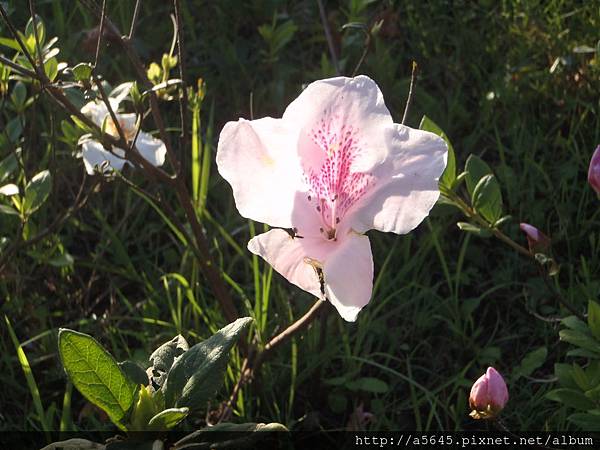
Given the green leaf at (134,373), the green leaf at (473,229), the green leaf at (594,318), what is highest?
the green leaf at (134,373)

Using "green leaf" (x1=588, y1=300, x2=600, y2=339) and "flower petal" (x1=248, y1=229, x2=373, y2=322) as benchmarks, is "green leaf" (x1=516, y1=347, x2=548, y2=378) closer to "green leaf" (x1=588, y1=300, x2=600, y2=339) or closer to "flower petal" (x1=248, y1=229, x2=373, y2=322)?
"green leaf" (x1=588, y1=300, x2=600, y2=339)

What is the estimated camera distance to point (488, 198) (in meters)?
1.85

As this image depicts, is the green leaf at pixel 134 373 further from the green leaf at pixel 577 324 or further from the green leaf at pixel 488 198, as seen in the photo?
the green leaf at pixel 577 324

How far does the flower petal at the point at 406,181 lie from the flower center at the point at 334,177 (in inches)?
1.8

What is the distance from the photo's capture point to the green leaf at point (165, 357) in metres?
1.51

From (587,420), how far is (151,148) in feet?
4.04

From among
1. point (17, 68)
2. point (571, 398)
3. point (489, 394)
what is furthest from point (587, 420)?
point (17, 68)

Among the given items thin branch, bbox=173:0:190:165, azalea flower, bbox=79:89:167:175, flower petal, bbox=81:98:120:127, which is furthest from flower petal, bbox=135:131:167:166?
thin branch, bbox=173:0:190:165

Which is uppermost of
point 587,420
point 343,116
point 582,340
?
point 343,116

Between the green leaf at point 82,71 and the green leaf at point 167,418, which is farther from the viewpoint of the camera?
the green leaf at point 82,71

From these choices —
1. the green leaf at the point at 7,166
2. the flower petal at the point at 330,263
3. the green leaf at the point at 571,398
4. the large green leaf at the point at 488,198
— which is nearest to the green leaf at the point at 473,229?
the large green leaf at the point at 488,198

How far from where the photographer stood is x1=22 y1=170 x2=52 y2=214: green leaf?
215 centimetres

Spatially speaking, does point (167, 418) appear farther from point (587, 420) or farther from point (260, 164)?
point (587, 420)

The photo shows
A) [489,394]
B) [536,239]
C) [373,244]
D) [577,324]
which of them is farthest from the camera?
[373,244]
